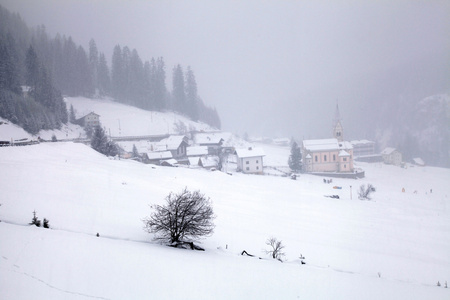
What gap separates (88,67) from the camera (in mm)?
84438

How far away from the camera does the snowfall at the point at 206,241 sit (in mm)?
7309

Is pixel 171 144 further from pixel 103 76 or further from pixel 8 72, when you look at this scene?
pixel 103 76

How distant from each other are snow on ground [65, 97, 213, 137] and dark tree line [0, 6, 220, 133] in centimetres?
643

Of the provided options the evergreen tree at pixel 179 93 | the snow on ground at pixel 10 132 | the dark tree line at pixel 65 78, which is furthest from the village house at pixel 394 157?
the snow on ground at pixel 10 132

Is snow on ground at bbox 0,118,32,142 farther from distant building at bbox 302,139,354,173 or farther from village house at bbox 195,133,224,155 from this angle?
distant building at bbox 302,139,354,173

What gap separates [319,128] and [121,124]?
12094 cm

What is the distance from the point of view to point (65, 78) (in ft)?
262

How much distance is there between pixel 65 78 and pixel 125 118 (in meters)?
26.6

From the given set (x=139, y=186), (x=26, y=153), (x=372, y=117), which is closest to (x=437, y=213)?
(x=139, y=186)

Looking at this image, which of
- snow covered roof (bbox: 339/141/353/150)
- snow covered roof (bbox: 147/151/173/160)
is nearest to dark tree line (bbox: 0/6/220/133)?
snow covered roof (bbox: 147/151/173/160)

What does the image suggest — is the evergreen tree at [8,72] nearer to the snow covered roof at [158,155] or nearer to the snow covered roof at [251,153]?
the snow covered roof at [158,155]

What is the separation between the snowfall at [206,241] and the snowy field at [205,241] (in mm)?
55

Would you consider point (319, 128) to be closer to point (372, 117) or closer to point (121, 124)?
point (372, 117)

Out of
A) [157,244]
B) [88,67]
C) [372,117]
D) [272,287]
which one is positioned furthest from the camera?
[372,117]
